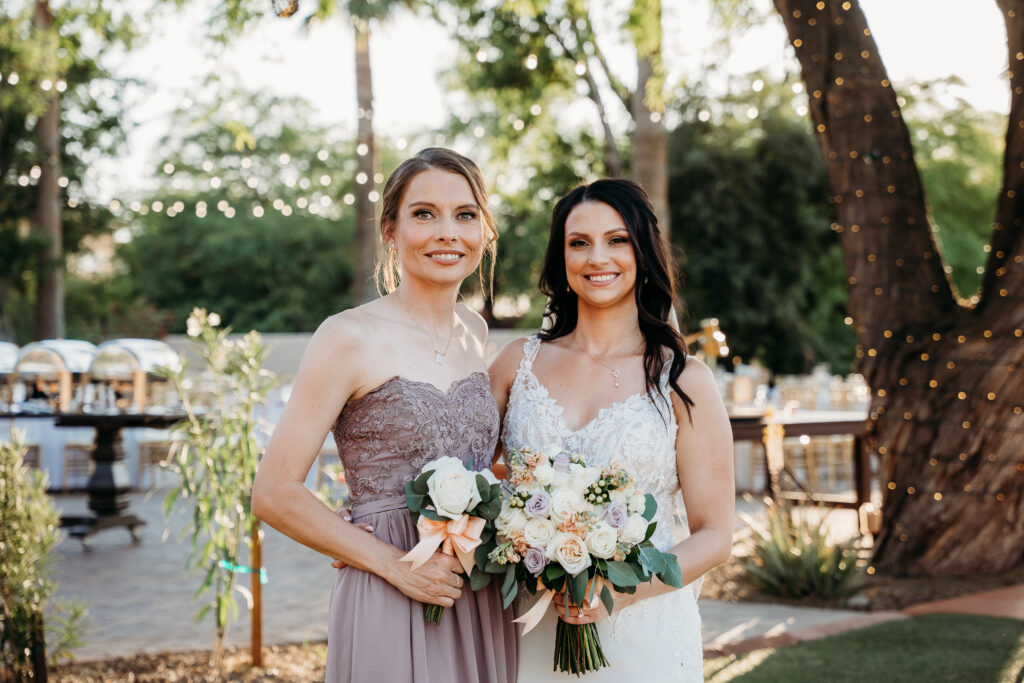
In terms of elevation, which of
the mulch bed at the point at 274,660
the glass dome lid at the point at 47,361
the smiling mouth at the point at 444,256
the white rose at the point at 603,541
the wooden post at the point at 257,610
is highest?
the smiling mouth at the point at 444,256

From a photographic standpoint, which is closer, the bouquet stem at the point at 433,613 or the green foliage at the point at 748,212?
the bouquet stem at the point at 433,613

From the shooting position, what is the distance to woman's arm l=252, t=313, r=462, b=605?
2.53m

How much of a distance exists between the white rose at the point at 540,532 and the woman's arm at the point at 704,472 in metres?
0.50

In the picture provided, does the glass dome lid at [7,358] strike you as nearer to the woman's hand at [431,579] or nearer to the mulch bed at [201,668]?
the mulch bed at [201,668]

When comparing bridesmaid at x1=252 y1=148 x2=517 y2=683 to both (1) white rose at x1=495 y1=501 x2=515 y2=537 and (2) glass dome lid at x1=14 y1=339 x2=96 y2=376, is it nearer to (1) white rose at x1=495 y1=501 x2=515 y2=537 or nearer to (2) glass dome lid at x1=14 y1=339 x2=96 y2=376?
(1) white rose at x1=495 y1=501 x2=515 y2=537

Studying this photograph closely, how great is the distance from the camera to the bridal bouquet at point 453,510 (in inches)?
94.1

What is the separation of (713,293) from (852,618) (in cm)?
1806

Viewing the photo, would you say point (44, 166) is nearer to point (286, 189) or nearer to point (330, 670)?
point (286, 189)

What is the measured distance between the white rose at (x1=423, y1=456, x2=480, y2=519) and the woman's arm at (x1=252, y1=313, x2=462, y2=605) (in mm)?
207

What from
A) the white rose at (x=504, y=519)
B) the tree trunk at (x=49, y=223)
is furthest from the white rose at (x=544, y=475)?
the tree trunk at (x=49, y=223)

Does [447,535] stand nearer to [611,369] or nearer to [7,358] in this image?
[611,369]

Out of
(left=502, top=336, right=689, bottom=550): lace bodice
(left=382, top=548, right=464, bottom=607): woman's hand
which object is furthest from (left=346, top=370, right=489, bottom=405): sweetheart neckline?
(left=382, top=548, right=464, bottom=607): woman's hand

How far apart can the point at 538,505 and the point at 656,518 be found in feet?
2.26

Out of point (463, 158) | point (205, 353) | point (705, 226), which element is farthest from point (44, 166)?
point (463, 158)
